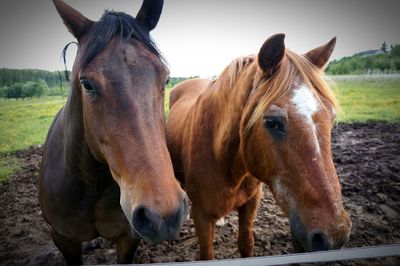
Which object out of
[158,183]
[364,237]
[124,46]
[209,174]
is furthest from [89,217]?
[364,237]

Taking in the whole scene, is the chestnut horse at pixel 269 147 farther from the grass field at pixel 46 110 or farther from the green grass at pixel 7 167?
the green grass at pixel 7 167

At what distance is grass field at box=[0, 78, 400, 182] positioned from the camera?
5.38ft

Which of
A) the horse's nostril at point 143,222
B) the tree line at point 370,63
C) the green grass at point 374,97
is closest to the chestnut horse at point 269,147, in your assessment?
the horse's nostril at point 143,222

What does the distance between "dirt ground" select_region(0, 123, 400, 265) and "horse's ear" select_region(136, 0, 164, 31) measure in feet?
4.54

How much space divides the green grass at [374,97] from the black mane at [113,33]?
4.57 feet

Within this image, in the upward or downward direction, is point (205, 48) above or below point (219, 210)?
above

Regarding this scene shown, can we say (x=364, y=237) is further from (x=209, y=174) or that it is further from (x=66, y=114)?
(x=66, y=114)

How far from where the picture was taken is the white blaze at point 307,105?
98cm

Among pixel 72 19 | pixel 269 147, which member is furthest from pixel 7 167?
pixel 269 147

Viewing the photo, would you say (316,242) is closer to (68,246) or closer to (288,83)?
(288,83)

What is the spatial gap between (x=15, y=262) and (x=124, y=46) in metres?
1.72

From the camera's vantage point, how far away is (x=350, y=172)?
2553 millimetres

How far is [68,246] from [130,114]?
114cm

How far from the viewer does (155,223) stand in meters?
0.77
